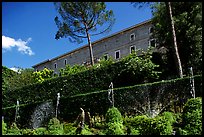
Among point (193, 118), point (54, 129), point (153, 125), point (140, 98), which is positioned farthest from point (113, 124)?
point (140, 98)

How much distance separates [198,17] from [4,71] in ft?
72.3

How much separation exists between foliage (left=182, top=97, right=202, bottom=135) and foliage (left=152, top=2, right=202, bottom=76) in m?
10.0

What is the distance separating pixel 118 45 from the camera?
36.8 meters

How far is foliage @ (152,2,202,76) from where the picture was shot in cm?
1930

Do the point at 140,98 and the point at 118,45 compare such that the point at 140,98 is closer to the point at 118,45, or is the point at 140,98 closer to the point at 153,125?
the point at 153,125

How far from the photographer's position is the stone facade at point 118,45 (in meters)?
33.8

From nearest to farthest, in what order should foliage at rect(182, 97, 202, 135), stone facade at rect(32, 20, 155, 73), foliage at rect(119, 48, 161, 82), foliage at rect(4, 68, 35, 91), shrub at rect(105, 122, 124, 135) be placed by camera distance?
foliage at rect(182, 97, 202, 135), shrub at rect(105, 122, 124, 135), foliage at rect(119, 48, 161, 82), foliage at rect(4, 68, 35, 91), stone facade at rect(32, 20, 155, 73)

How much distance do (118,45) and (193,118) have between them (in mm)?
28630

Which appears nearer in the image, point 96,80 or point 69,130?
point 69,130

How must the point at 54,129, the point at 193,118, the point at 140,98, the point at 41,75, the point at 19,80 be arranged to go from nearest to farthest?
1. the point at 193,118
2. the point at 54,129
3. the point at 140,98
4. the point at 19,80
5. the point at 41,75

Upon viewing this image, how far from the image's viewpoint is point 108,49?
38000mm

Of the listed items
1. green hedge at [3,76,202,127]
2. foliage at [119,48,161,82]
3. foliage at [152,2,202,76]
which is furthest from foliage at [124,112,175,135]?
foliage at [152,2,202,76]

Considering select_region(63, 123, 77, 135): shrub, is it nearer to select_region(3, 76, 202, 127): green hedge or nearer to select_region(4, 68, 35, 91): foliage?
select_region(3, 76, 202, 127): green hedge

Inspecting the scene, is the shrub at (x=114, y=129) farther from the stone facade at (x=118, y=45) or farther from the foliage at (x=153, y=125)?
the stone facade at (x=118, y=45)
